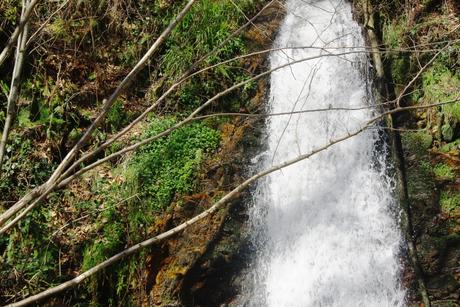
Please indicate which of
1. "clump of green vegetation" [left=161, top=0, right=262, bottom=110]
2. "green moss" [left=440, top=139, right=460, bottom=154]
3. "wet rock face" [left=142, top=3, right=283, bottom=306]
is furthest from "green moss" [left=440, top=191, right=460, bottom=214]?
"clump of green vegetation" [left=161, top=0, right=262, bottom=110]

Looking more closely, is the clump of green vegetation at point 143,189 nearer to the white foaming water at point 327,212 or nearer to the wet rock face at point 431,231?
the white foaming water at point 327,212

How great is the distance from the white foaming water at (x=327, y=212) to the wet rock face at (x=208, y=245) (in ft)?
0.86

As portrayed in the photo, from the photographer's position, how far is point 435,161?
6191 millimetres

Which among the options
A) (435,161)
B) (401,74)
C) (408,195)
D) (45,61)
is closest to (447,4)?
(401,74)

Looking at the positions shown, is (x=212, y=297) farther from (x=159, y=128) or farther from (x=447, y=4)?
(x=447, y=4)

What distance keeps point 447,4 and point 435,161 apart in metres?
2.55

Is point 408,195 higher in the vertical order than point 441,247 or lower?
higher

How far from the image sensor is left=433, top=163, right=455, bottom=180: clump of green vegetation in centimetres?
607

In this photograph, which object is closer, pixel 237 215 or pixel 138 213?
pixel 138 213

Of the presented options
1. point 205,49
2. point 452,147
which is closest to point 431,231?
point 452,147

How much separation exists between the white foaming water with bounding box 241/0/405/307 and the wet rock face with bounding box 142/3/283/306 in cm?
26

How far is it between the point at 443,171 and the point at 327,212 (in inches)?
64.9

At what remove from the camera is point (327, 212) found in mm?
6094

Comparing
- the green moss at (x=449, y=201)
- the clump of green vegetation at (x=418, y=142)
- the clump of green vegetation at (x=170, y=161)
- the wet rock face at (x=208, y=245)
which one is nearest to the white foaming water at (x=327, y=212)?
the wet rock face at (x=208, y=245)
